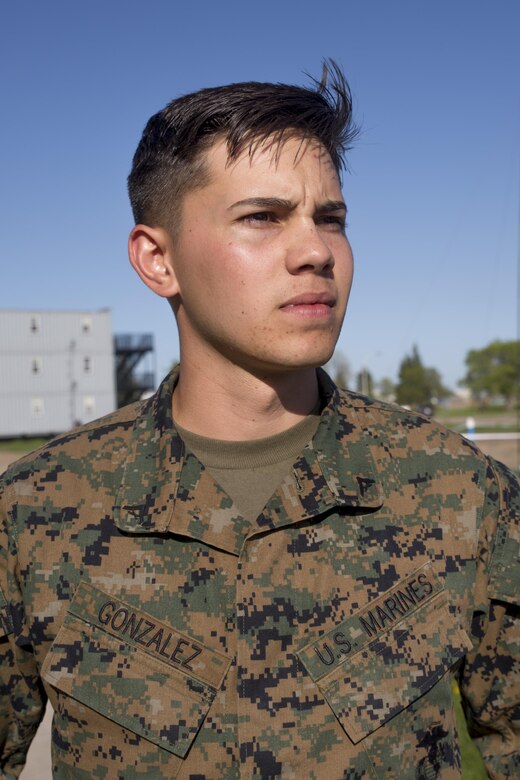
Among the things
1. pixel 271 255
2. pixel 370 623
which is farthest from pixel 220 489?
pixel 271 255

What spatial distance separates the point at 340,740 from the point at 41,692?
975mm

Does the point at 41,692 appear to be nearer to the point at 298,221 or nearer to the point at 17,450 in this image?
the point at 298,221

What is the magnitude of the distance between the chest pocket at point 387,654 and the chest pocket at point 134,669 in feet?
0.95

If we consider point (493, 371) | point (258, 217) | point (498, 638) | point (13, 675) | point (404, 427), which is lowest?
point (493, 371)

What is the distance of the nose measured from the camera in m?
2.27

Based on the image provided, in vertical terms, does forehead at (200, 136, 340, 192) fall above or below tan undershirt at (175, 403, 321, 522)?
above

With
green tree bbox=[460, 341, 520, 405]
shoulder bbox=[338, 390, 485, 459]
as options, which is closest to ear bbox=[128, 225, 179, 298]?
shoulder bbox=[338, 390, 485, 459]

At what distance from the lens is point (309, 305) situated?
2.30 m

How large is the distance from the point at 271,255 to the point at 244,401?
498mm

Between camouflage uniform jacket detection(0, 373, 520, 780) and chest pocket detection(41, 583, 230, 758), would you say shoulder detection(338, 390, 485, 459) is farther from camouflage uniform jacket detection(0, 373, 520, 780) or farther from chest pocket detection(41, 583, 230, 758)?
chest pocket detection(41, 583, 230, 758)

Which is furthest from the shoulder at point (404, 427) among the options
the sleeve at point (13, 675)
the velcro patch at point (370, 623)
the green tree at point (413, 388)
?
the green tree at point (413, 388)

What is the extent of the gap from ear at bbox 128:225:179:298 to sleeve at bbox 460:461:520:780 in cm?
121

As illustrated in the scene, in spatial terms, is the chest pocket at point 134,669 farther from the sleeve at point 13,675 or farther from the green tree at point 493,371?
the green tree at point 493,371

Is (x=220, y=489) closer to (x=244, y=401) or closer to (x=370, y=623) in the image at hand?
(x=244, y=401)
